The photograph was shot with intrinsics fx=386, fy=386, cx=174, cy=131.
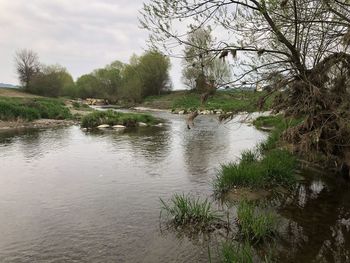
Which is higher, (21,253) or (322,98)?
(322,98)

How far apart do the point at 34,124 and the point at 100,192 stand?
22.9 metres

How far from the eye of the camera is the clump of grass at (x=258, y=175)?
1098 centimetres

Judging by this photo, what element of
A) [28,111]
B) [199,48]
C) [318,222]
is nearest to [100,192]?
[199,48]

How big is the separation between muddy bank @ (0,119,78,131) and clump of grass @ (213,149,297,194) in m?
22.9

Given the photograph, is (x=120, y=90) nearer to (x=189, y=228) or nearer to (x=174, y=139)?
(x=174, y=139)

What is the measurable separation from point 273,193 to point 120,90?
74.6 m

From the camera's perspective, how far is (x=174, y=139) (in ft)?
77.1

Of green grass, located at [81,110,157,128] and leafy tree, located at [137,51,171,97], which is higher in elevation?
leafy tree, located at [137,51,171,97]

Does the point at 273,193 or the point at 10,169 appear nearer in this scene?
the point at 273,193

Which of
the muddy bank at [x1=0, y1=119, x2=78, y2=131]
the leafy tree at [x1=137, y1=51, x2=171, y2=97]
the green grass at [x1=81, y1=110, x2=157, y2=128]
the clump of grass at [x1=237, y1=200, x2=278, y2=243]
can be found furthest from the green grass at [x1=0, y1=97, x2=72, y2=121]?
the leafy tree at [x1=137, y1=51, x2=171, y2=97]

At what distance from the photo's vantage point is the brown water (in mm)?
7480

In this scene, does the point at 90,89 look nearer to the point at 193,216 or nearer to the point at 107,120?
the point at 107,120

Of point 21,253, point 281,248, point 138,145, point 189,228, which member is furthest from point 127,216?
point 138,145

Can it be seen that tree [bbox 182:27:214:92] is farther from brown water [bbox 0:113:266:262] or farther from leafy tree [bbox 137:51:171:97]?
leafy tree [bbox 137:51:171:97]
